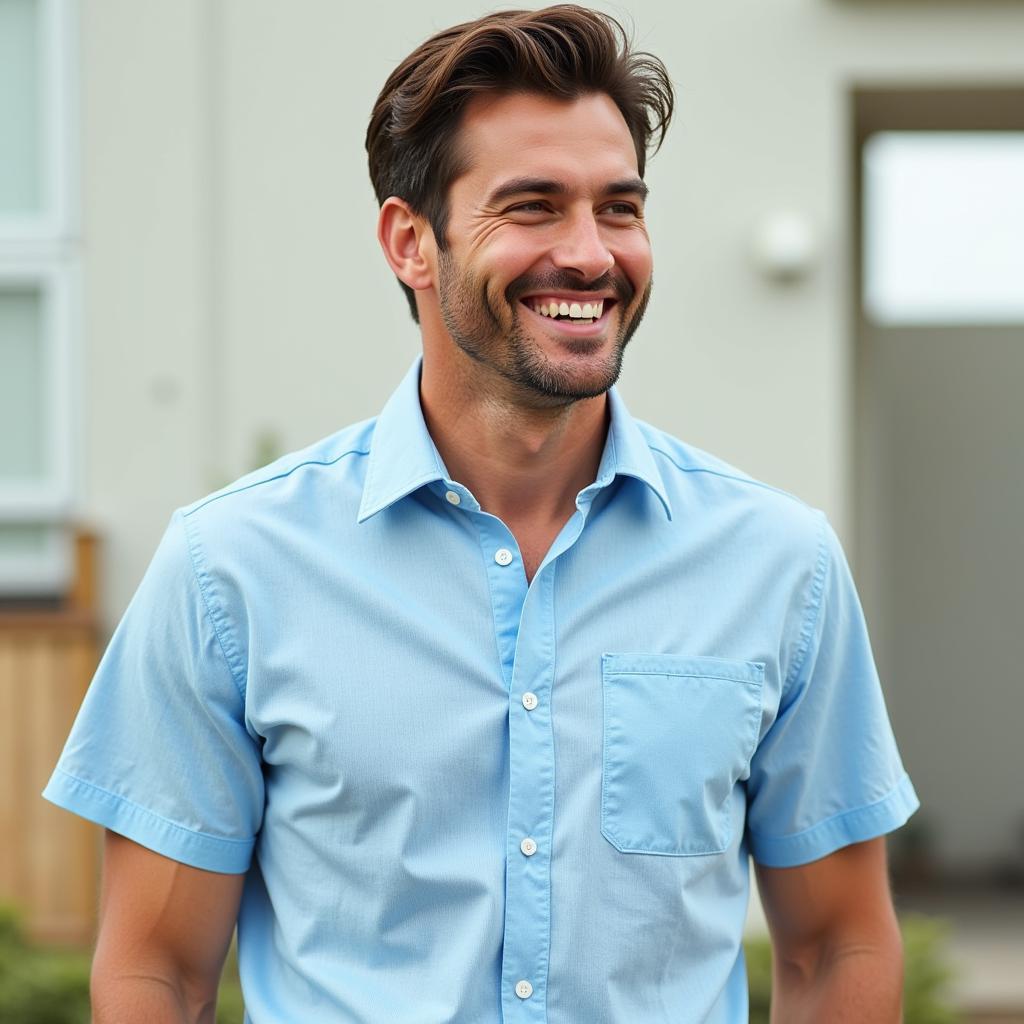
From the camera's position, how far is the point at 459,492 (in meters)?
2.20

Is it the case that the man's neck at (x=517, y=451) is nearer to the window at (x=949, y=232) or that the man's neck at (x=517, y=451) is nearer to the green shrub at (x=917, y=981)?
the green shrub at (x=917, y=981)

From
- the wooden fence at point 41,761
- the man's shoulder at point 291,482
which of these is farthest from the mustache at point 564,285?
the wooden fence at point 41,761

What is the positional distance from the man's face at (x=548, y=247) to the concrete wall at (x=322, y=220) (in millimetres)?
3615

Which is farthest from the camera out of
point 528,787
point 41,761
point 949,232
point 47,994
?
point 949,232

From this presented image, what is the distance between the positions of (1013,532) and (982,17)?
12.8ft

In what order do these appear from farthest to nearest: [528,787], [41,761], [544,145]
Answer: [41,761] → [544,145] → [528,787]

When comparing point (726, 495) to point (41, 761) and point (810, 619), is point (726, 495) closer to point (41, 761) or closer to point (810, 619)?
point (810, 619)

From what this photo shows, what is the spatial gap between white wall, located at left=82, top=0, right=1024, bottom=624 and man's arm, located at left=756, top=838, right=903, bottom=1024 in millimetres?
3614

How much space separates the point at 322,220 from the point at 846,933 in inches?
156

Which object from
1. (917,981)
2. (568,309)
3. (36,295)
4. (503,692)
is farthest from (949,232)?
(503,692)

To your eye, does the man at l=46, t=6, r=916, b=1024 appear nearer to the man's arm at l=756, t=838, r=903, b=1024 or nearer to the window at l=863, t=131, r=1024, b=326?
the man's arm at l=756, t=838, r=903, b=1024

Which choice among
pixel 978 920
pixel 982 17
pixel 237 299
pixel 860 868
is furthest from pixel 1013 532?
pixel 860 868

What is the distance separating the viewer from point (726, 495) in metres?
2.31

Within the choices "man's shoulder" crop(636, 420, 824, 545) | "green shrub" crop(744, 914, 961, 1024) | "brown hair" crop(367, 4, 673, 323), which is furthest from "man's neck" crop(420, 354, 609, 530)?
"green shrub" crop(744, 914, 961, 1024)
